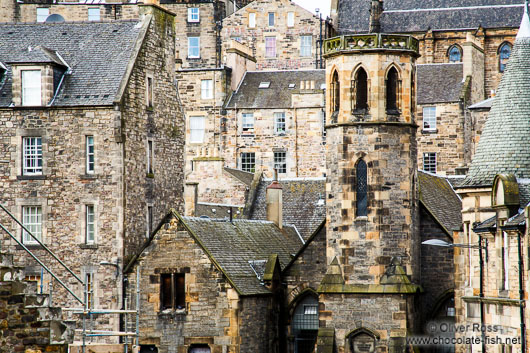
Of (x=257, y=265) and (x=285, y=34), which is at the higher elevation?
(x=285, y=34)

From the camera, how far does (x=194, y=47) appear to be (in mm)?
80688

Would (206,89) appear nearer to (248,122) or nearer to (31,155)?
(248,122)

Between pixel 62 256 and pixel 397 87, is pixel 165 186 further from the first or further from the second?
pixel 397 87

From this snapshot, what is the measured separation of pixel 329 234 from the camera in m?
37.8

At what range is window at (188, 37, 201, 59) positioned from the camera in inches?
3167

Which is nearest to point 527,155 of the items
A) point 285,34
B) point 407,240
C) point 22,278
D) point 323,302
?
point 407,240

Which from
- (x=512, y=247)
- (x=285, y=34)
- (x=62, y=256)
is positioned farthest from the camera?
(x=285, y=34)

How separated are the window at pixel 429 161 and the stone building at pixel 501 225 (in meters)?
30.6

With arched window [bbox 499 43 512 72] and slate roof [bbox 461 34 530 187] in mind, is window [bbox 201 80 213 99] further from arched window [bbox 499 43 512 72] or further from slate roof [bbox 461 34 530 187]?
slate roof [bbox 461 34 530 187]

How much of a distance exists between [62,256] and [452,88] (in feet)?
113

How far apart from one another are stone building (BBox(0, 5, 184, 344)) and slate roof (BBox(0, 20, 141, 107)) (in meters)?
0.05

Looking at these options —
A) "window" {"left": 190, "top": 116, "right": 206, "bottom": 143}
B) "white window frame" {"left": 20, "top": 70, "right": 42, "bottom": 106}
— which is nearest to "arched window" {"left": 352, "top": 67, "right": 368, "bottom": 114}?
"white window frame" {"left": 20, "top": 70, "right": 42, "bottom": 106}

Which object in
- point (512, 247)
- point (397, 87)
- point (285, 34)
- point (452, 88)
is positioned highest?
point (285, 34)

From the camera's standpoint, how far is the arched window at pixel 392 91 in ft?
124
